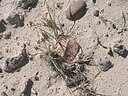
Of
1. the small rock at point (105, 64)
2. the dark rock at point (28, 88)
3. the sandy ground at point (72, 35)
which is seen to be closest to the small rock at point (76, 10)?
the sandy ground at point (72, 35)

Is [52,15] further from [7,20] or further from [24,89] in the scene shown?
[24,89]

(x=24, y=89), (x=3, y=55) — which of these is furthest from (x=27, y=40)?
(x=24, y=89)

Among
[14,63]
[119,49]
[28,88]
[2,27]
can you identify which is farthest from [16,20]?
[119,49]

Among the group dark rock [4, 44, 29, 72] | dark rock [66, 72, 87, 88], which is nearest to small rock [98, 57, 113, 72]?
dark rock [66, 72, 87, 88]

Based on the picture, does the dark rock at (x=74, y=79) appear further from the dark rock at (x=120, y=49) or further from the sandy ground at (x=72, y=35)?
the dark rock at (x=120, y=49)

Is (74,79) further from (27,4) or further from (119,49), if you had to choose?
(27,4)

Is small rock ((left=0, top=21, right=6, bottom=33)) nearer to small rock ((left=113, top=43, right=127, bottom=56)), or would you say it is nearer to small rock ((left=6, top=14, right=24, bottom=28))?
small rock ((left=6, top=14, right=24, bottom=28))
